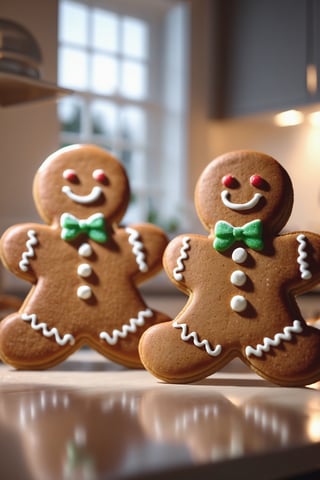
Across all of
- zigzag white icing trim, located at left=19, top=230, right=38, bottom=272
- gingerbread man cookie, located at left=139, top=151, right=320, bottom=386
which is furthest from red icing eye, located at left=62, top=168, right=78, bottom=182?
gingerbread man cookie, located at left=139, top=151, right=320, bottom=386

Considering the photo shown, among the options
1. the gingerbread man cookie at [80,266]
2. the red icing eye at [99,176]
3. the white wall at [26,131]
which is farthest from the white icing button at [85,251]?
the white wall at [26,131]

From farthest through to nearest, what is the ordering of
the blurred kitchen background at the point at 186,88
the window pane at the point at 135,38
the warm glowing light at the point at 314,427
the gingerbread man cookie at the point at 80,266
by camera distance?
1. the window pane at the point at 135,38
2. the blurred kitchen background at the point at 186,88
3. the gingerbread man cookie at the point at 80,266
4. the warm glowing light at the point at 314,427

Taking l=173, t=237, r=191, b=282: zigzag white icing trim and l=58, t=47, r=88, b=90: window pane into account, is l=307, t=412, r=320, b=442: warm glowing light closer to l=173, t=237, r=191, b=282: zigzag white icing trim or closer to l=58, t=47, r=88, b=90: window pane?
l=173, t=237, r=191, b=282: zigzag white icing trim

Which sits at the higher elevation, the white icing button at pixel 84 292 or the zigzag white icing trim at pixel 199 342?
the white icing button at pixel 84 292

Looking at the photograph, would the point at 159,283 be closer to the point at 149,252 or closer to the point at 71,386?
the point at 149,252

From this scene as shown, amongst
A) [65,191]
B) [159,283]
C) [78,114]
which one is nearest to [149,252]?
[65,191]

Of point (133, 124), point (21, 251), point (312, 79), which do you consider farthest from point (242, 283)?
point (133, 124)

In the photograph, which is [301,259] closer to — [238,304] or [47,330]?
[238,304]

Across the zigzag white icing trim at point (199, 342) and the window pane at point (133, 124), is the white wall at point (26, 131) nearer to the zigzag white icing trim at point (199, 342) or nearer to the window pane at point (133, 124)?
the window pane at point (133, 124)
